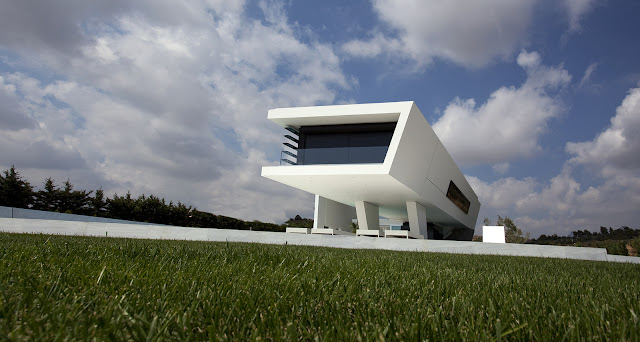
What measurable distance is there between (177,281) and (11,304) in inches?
33.1

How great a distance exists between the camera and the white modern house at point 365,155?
2158 centimetres

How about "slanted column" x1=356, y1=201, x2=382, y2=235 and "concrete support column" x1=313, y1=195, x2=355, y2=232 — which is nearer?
"slanted column" x1=356, y1=201, x2=382, y2=235

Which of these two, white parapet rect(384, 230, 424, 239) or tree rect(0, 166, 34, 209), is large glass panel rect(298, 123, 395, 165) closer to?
white parapet rect(384, 230, 424, 239)

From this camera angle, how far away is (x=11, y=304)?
162cm

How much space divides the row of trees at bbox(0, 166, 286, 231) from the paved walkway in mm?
14055

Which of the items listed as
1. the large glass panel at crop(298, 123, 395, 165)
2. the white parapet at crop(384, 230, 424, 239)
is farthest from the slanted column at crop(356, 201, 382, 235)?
the large glass panel at crop(298, 123, 395, 165)

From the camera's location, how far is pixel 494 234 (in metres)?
31.9

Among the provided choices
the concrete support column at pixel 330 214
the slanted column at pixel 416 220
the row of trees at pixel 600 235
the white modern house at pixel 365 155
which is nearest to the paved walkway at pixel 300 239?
the white modern house at pixel 365 155

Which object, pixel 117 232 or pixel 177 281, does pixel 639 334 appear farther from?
pixel 117 232

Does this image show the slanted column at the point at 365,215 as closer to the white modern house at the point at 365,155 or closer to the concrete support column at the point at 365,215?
the concrete support column at the point at 365,215

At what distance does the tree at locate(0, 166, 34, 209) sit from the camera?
94.4ft

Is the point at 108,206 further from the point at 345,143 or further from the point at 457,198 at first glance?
the point at 457,198

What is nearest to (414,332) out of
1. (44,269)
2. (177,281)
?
(177,281)

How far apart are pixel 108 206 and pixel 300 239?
863 inches
